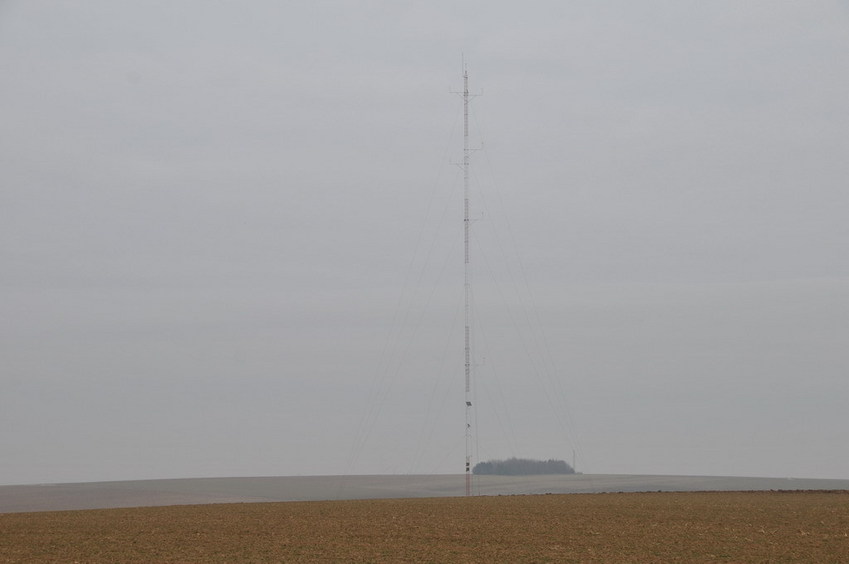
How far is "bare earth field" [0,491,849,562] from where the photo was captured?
28531mm

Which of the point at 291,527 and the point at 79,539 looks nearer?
the point at 79,539

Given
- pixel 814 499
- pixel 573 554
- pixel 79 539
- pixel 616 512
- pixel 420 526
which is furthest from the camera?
pixel 814 499

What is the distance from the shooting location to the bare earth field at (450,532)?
2853 cm

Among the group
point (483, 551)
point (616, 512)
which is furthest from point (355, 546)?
point (616, 512)

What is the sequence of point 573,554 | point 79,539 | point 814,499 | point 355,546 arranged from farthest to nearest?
point 814,499 → point 79,539 → point 355,546 → point 573,554

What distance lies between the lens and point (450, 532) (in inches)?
1342

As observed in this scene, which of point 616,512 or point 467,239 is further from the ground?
point 467,239

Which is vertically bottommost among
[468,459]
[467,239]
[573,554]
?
[573,554]

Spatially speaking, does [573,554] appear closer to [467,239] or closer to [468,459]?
[468,459]

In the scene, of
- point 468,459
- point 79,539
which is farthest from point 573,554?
point 468,459

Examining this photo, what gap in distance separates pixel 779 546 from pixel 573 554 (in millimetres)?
6654

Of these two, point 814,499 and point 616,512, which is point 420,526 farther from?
point 814,499

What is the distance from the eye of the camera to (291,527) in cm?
3619

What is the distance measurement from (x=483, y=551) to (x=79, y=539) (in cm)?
1418
